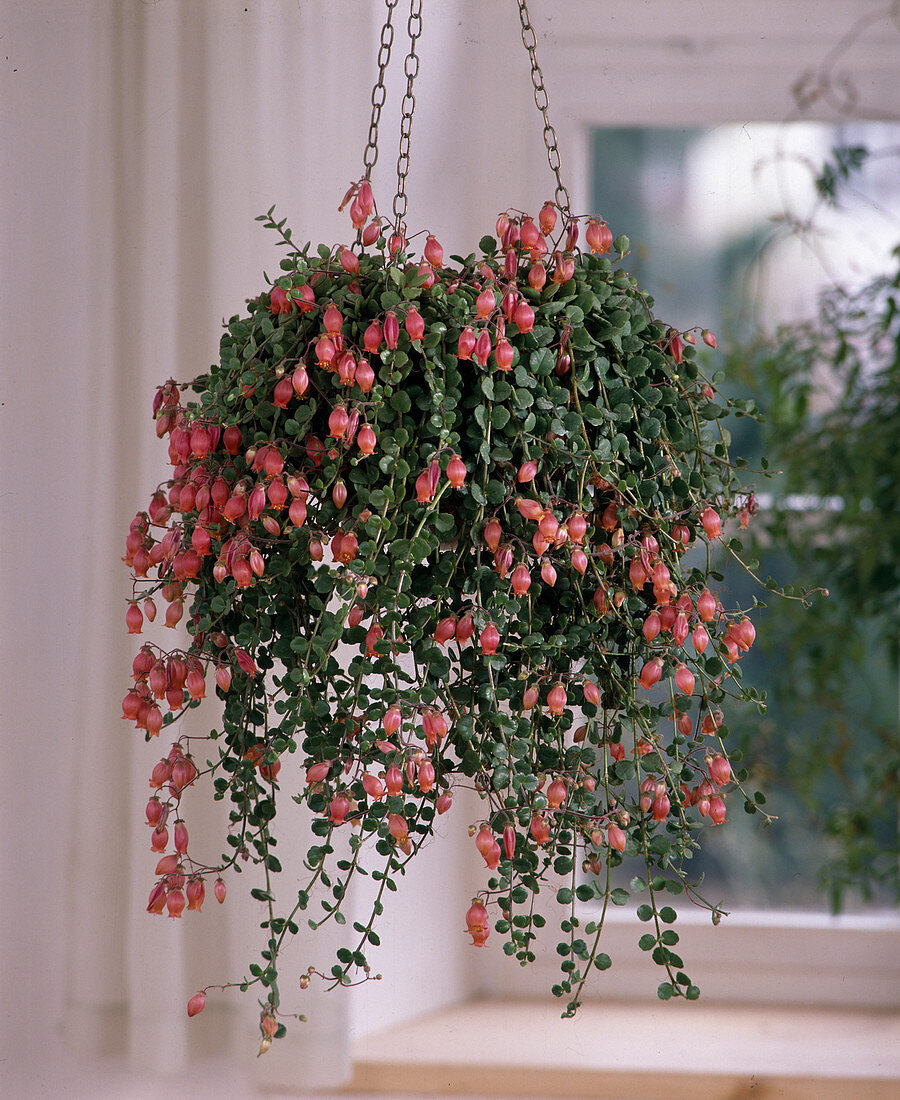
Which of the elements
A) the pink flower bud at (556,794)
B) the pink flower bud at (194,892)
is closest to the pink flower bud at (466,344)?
the pink flower bud at (556,794)

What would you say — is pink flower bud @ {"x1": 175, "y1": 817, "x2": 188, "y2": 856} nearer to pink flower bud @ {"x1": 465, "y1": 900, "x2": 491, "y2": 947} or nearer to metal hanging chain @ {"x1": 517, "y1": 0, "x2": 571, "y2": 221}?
pink flower bud @ {"x1": 465, "y1": 900, "x2": 491, "y2": 947}

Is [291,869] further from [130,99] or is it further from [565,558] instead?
[130,99]

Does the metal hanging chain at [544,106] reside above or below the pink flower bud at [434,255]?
above

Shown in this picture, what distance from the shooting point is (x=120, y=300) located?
1.51 meters

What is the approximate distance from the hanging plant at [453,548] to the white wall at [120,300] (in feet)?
1.94

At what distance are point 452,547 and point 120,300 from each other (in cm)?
86

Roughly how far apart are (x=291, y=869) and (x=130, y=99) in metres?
1.08

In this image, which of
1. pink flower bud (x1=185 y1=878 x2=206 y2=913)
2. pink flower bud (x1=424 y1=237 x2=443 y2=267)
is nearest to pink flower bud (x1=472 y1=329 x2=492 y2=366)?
pink flower bud (x1=424 y1=237 x2=443 y2=267)

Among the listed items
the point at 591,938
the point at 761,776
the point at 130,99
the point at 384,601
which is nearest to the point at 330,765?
the point at 384,601

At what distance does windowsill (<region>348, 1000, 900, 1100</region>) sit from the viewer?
1.42 metres

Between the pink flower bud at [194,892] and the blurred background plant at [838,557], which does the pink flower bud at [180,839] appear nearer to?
the pink flower bud at [194,892]

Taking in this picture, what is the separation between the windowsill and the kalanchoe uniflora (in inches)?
23.4

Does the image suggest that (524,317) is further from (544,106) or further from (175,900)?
(175,900)

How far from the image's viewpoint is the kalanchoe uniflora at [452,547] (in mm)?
827
